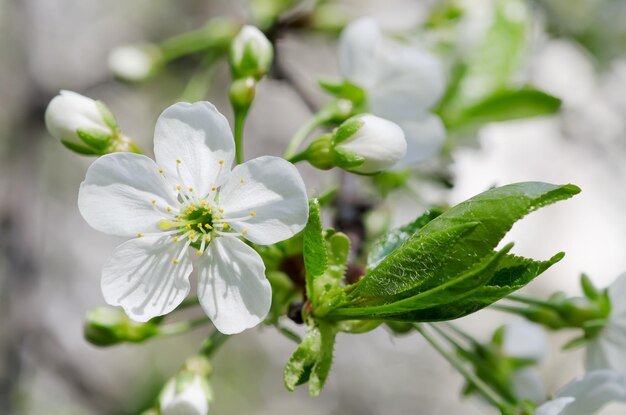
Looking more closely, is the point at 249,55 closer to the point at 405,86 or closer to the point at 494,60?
the point at 405,86

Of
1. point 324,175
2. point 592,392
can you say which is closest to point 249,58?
point 592,392

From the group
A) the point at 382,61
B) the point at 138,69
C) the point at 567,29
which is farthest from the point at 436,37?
the point at 567,29

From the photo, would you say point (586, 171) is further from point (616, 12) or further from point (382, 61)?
point (382, 61)

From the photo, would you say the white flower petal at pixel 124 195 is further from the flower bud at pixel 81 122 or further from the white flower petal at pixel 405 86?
the white flower petal at pixel 405 86

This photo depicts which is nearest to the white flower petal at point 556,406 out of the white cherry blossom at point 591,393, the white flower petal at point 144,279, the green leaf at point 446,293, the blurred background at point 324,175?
the white cherry blossom at point 591,393

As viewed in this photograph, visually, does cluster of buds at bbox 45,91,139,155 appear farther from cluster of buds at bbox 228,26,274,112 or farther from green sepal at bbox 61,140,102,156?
cluster of buds at bbox 228,26,274,112
